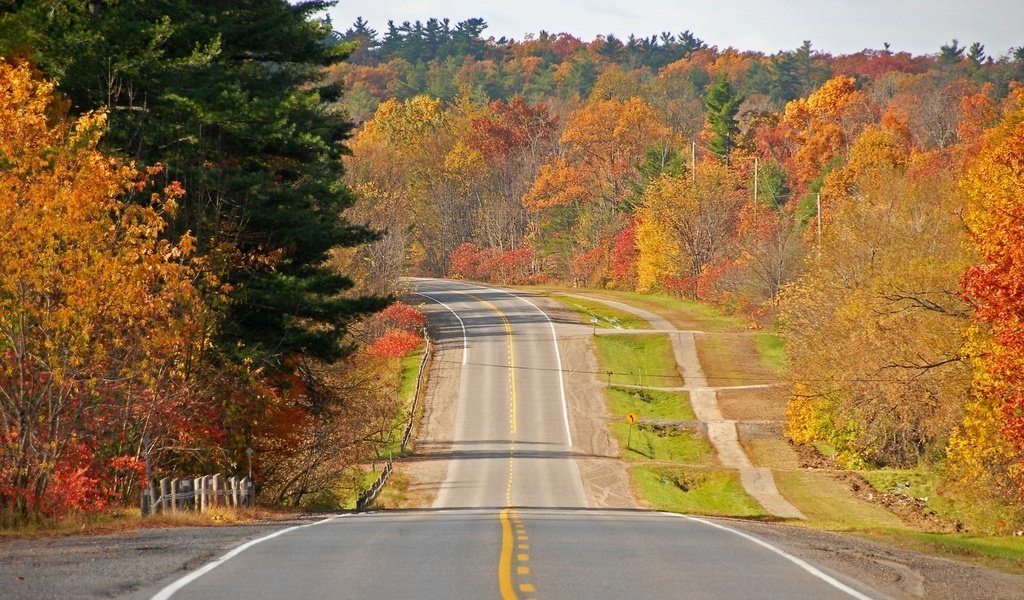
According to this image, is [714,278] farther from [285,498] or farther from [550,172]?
[285,498]

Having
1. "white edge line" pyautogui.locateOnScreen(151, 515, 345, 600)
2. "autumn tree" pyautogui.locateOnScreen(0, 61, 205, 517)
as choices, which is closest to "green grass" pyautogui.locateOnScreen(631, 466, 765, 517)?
"autumn tree" pyautogui.locateOnScreen(0, 61, 205, 517)

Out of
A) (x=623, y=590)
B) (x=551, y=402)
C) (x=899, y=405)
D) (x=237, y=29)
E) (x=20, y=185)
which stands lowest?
(x=551, y=402)

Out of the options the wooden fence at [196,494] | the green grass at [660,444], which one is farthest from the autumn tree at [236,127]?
the green grass at [660,444]

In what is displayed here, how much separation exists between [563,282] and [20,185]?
100954mm

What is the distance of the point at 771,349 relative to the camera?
80.1 m

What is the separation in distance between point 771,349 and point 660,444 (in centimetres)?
2350

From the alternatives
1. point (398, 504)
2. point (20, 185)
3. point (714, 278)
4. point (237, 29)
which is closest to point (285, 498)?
point (398, 504)

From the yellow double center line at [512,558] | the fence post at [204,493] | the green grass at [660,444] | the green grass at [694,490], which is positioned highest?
the yellow double center line at [512,558]

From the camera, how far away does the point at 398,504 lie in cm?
4347

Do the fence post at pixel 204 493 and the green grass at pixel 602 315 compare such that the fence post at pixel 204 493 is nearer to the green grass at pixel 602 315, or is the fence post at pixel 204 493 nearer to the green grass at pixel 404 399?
the green grass at pixel 404 399

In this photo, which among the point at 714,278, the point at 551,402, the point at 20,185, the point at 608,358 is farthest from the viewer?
the point at 714,278

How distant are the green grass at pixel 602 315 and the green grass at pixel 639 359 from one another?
199 inches

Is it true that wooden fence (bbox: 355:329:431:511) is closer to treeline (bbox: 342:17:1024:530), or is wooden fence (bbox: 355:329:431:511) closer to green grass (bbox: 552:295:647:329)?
treeline (bbox: 342:17:1024:530)

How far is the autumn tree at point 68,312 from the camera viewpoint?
21562mm
